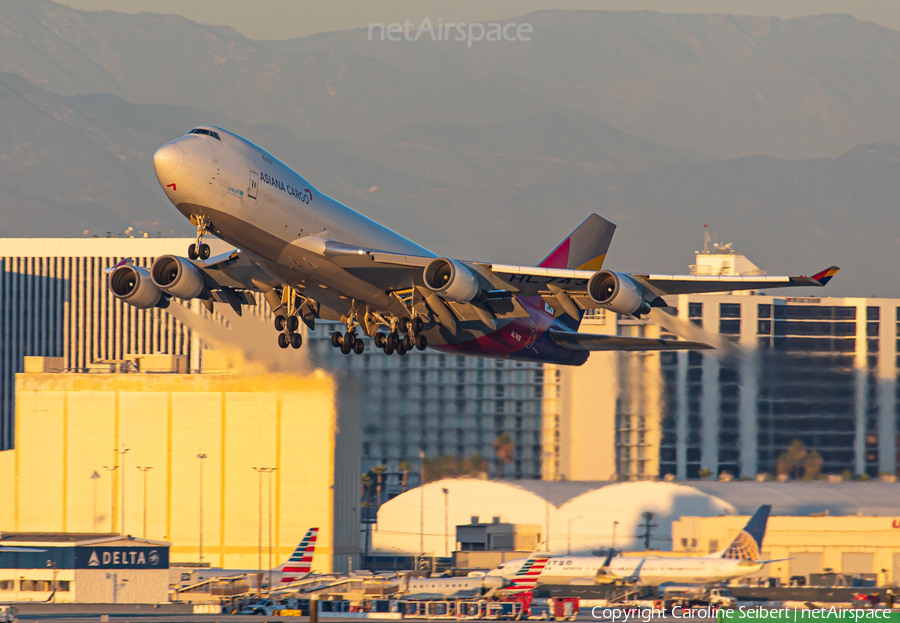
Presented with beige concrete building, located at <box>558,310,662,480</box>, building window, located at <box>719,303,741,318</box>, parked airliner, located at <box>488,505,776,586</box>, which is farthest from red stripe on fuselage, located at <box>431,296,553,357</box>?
building window, located at <box>719,303,741,318</box>

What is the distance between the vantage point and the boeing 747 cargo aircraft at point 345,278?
30.0 meters

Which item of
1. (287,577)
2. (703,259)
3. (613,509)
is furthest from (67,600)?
(703,259)

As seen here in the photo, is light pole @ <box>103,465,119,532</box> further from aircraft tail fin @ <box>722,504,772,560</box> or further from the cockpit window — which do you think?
the cockpit window

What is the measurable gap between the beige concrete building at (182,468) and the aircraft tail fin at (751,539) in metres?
19.7

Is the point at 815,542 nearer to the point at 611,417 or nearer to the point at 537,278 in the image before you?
the point at 611,417

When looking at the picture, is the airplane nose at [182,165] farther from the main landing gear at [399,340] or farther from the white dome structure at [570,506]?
the white dome structure at [570,506]

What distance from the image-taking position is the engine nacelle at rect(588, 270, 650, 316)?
3209 centimetres

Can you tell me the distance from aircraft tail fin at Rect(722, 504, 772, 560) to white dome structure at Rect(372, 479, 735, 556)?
7.66 ft

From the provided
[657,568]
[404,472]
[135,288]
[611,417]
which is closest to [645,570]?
[657,568]

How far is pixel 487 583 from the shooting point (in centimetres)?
5334

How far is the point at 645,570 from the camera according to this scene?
5553 cm

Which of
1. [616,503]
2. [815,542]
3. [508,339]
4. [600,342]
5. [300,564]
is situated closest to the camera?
[508,339]

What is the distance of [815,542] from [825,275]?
102 ft

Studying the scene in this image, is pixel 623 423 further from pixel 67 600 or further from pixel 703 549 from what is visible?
pixel 67 600
